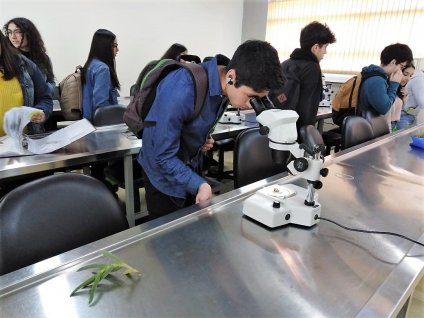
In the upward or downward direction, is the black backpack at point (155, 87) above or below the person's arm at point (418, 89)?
above

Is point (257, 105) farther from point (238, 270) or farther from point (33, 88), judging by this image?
point (33, 88)

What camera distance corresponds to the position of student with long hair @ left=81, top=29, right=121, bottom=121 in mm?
2629

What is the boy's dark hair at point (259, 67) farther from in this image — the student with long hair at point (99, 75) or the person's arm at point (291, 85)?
the student with long hair at point (99, 75)

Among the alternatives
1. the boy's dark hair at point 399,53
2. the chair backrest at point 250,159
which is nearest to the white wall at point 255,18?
the boy's dark hair at point 399,53

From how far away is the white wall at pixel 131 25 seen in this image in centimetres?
363

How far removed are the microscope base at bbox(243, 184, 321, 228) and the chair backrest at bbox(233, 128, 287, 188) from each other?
0.49 meters

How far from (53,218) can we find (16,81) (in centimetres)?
111

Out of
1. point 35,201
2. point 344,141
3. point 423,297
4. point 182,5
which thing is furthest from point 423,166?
point 182,5

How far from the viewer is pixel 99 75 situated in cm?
261

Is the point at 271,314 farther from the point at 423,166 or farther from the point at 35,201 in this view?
the point at 423,166

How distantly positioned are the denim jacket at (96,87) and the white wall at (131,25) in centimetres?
142

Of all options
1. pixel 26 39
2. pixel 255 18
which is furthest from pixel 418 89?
pixel 26 39

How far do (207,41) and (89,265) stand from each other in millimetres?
4905

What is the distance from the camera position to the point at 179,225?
94 cm
